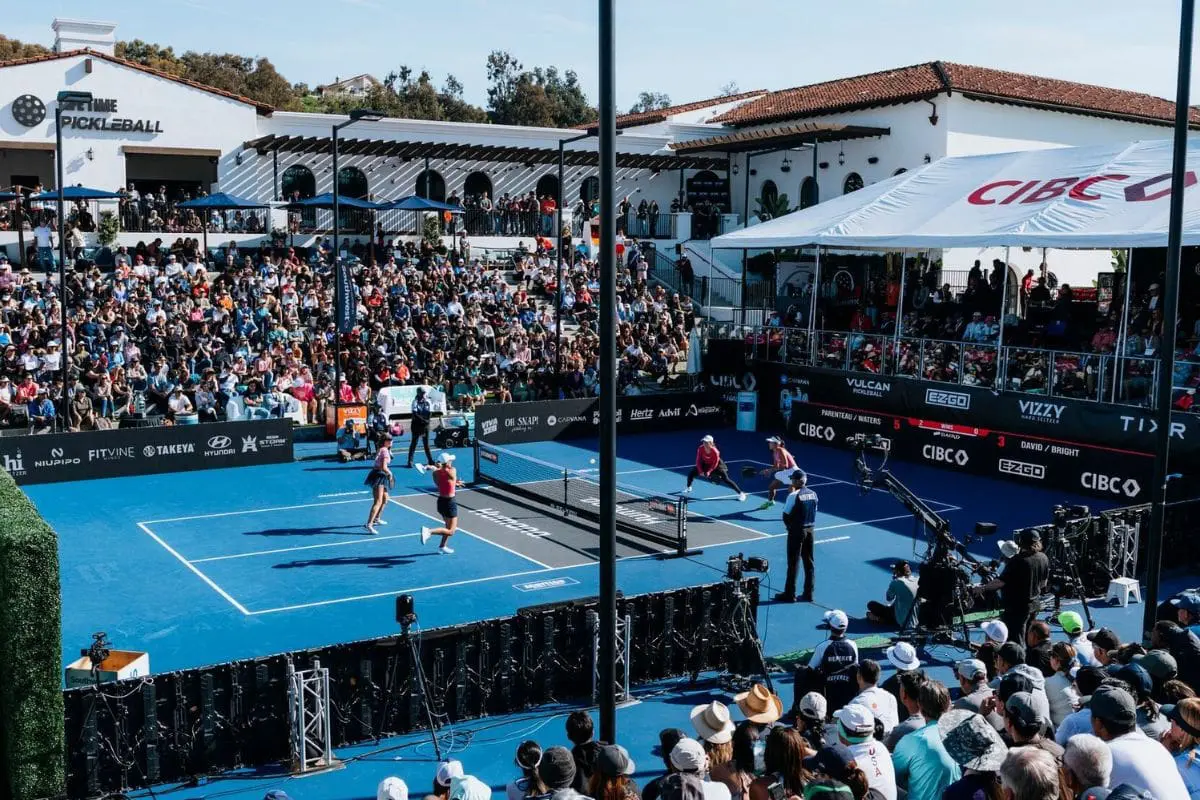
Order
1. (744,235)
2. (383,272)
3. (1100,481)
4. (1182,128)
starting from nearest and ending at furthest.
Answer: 1. (1182,128)
2. (1100,481)
3. (744,235)
4. (383,272)

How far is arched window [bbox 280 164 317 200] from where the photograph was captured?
44625 millimetres

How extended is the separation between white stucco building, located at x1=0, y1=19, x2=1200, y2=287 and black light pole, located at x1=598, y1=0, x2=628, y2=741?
113 ft

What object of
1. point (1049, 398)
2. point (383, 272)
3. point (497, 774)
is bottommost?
point (497, 774)

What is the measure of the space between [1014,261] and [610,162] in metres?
36.9

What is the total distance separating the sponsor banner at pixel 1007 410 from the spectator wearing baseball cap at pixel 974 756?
59.0 ft

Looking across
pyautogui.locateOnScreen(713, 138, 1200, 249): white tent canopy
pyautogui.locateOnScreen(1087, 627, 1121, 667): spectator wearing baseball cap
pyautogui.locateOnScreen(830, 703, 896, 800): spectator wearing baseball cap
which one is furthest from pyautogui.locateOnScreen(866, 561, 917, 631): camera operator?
pyautogui.locateOnScreen(713, 138, 1200, 249): white tent canopy

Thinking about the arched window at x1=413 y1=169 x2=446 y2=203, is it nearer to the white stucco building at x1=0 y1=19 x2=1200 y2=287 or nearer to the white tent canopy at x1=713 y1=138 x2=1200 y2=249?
the white stucco building at x1=0 y1=19 x2=1200 y2=287

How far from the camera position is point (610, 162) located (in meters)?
8.44

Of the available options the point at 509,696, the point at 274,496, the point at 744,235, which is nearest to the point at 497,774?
the point at 509,696

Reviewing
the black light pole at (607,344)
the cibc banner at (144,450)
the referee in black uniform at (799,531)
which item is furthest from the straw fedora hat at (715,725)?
the cibc banner at (144,450)

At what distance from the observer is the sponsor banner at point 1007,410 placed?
78.5 ft

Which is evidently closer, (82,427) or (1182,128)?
(1182,128)

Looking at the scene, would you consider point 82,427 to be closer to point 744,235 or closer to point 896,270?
point 744,235

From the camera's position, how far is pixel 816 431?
103ft
